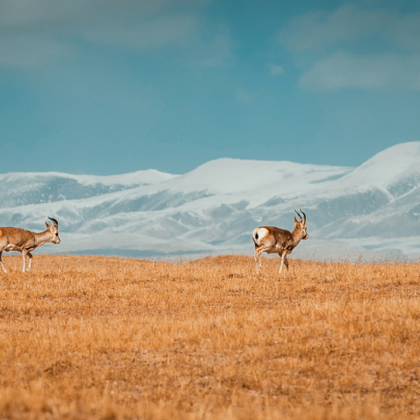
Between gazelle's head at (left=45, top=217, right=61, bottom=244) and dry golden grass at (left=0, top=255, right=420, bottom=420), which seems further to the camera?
gazelle's head at (left=45, top=217, right=61, bottom=244)

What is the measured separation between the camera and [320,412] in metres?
6.30

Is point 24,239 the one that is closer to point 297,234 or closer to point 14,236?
point 14,236

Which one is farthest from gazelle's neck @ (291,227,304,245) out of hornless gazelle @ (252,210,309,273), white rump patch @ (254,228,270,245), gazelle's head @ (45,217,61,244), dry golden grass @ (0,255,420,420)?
gazelle's head @ (45,217,61,244)

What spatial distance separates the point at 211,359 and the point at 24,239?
56.8ft

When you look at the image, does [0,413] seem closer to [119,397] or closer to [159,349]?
[119,397]

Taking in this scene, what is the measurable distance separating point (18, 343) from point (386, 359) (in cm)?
720

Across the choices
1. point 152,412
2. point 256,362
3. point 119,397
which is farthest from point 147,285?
Answer: point 152,412

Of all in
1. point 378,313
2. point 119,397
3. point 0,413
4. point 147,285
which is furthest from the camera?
point 147,285

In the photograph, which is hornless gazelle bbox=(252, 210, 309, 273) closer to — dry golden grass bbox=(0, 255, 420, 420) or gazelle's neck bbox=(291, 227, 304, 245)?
gazelle's neck bbox=(291, 227, 304, 245)

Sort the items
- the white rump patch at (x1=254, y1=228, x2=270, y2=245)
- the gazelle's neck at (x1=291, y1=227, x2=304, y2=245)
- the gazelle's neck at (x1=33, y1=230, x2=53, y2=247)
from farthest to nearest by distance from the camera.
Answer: the gazelle's neck at (x1=33, y1=230, x2=53, y2=247), the gazelle's neck at (x1=291, y1=227, x2=304, y2=245), the white rump patch at (x1=254, y1=228, x2=270, y2=245)

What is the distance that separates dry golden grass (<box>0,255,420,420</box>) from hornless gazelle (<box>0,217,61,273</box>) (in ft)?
25.5

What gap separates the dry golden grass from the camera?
6.78m

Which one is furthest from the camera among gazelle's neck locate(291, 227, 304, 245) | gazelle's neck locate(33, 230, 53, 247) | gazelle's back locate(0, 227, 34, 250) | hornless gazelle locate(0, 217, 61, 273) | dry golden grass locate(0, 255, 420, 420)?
gazelle's neck locate(33, 230, 53, 247)

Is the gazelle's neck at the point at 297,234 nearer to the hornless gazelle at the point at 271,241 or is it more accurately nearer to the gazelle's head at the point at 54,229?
the hornless gazelle at the point at 271,241
